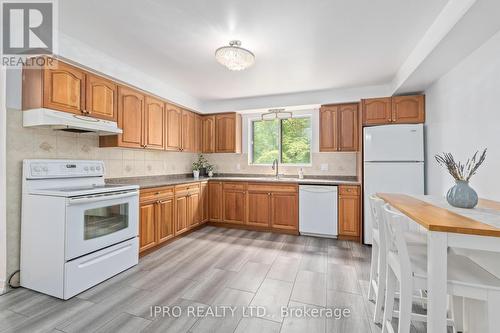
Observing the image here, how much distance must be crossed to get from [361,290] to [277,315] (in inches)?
36.1

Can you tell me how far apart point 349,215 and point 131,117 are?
137 inches

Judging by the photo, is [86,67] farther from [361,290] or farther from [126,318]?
[361,290]

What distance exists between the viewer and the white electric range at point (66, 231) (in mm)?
2018

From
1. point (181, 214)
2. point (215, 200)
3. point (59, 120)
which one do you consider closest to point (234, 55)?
point (59, 120)

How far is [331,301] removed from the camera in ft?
6.64

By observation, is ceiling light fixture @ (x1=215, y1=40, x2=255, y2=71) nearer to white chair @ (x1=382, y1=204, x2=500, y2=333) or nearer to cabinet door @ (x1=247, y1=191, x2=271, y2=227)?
white chair @ (x1=382, y1=204, x2=500, y2=333)

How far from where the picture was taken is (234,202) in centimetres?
427

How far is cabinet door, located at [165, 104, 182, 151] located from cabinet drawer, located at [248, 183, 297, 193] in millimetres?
1471

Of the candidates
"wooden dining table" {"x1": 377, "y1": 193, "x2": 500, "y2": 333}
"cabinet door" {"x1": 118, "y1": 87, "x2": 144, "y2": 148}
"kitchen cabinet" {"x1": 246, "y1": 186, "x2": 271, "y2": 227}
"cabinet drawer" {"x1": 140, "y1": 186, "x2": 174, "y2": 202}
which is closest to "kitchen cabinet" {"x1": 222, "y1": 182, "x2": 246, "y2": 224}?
"kitchen cabinet" {"x1": 246, "y1": 186, "x2": 271, "y2": 227}

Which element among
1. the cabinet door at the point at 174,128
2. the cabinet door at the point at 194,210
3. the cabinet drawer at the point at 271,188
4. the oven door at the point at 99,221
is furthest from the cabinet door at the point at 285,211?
the oven door at the point at 99,221

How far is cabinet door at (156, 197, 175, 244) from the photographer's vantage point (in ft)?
10.5

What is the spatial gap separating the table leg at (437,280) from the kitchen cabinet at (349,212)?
8.33 feet

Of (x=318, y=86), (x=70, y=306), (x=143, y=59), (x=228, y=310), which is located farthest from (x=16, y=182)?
(x=318, y=86)

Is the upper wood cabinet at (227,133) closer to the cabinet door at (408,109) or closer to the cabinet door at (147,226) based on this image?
the cabinet door at (147,226)
